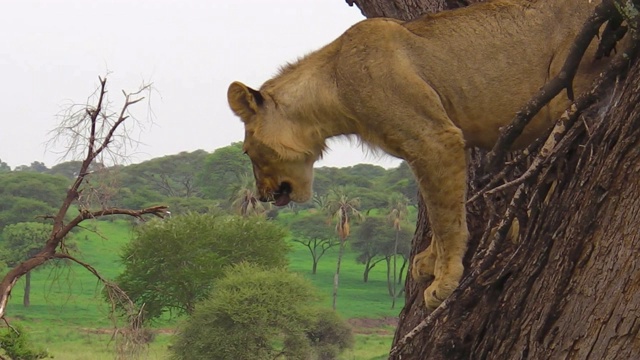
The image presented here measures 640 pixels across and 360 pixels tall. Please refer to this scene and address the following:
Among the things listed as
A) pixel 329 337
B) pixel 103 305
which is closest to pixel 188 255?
pixel 103 305

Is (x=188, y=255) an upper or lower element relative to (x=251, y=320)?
upper

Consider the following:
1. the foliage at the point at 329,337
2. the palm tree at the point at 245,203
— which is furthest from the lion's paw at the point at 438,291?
the palm tree at the point at 245,203

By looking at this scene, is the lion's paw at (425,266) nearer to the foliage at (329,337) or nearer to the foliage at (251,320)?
the foliage at (251,320)

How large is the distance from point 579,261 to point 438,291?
0.86 m

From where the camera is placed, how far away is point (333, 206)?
45.8m

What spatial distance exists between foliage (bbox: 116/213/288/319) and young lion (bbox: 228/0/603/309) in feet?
96.2

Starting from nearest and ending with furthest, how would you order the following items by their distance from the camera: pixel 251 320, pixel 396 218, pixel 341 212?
pixel 251 320
pixel 341 212
pixel 396 218

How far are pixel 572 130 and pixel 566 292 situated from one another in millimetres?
431

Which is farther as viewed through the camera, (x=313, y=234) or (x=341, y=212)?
(x=313, y=234)

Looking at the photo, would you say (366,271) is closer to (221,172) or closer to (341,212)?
(341,212)

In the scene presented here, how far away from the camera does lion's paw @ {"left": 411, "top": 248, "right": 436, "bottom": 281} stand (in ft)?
11.6

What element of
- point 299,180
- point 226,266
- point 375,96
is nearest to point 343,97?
point 375,96

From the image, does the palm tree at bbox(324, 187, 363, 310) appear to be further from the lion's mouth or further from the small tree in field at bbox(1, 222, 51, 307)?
the lion's mouth

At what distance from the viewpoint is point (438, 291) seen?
3.25m
